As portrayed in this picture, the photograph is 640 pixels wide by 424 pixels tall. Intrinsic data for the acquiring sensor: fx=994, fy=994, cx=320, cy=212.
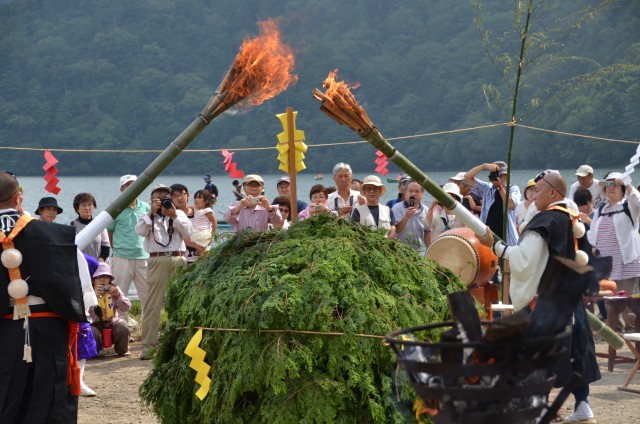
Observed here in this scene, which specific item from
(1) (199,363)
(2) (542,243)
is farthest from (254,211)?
(1) (199,363)

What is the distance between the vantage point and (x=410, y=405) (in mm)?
6105

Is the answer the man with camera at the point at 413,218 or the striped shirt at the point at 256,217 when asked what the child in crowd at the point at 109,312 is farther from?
the man with camera at the point at 413,218

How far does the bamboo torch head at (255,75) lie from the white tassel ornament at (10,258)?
1672mm

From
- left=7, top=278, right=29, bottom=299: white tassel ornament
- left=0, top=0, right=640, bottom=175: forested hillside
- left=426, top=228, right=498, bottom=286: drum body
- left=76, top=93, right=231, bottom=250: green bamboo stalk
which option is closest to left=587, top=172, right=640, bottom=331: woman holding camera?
left=426, top=228, right=498, bottom=286: drum body

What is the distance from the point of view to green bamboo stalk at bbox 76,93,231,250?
710 cm

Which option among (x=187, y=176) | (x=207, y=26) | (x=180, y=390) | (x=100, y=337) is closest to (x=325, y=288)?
(x=180, y=390)

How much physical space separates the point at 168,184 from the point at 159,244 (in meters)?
36.5

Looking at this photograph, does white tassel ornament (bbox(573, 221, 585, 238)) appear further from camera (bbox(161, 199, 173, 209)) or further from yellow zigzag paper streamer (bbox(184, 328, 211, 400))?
camera (bbox(161, 199, 173, 209))

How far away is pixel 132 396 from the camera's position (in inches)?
390

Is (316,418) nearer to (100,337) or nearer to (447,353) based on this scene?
(447,353)

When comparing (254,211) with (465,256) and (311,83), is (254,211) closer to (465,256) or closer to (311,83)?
(465,256)

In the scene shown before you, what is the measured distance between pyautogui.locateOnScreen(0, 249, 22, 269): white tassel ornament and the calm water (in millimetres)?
32500

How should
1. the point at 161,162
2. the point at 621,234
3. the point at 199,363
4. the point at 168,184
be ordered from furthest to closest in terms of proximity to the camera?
the point at 168,184 < the point at 621,234 < the point at 161,162 < the point at 199,363

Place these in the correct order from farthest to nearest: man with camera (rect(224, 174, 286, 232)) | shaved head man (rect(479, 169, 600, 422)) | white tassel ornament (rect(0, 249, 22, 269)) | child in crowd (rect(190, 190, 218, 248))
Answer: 1. child in crowd (rect(190, 190, 218, 248))
2. man with camera (rect(224, 174, 286, 232))
3. shaved head man (rect(479, 169, 600, 422))
4. white tassel ornament (rect(0, 249, 22, 269))
